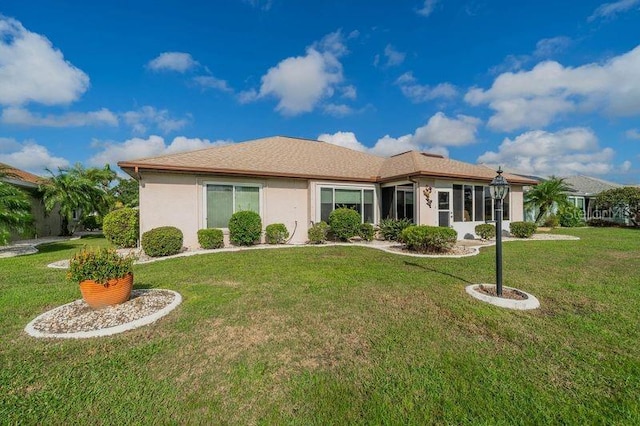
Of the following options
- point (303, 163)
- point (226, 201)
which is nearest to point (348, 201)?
point (303, 163)

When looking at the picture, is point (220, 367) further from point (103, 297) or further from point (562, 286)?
point (562, 286)

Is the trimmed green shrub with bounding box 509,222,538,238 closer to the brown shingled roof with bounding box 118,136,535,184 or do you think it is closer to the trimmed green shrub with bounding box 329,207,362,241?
the brown shingled roof with bounding box 118,136,535,184

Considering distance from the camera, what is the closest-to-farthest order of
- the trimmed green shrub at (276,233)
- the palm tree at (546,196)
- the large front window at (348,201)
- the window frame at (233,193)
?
the window frame at (233,193), the trimmed green shrub at (276,233), the large front window at (348,201), the palm tree at (546,196)

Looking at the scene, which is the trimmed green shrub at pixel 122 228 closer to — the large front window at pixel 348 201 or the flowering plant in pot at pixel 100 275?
the large front window at pixel 348 201

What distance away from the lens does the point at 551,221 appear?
67.1 feet

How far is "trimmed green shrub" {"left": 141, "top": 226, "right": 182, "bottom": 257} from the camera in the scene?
9227mm

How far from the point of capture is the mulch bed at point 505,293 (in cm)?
495

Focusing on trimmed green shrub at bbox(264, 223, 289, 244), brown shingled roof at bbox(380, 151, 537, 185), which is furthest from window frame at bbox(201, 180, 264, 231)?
brown shingled roof at bbox(380, 151, 537, 185)

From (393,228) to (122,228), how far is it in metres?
11.4

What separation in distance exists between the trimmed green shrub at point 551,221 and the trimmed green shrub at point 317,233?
18618mm

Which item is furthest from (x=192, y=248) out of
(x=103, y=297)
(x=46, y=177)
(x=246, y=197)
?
(x=46, y=177)

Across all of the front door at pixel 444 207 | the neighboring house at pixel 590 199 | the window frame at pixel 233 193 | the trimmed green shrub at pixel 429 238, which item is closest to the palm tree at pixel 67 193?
the window frame at pixel 233 193

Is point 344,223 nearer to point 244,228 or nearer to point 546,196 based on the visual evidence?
point 244,228

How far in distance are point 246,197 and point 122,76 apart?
1008 centimetres
